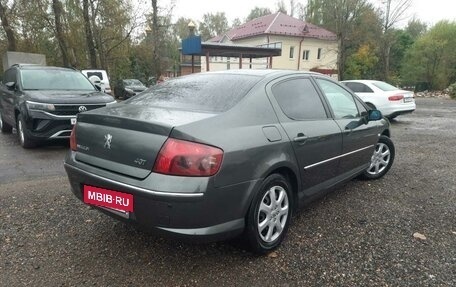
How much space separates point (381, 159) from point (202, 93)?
315cm

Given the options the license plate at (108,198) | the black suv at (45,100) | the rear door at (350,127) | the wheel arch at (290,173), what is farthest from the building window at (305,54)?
the license plate at (108,198)

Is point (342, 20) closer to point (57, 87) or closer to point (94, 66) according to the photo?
point (94, 66)

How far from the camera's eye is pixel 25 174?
5.15 metres

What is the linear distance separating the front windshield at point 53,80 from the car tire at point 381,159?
234 inches

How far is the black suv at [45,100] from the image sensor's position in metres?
6.23

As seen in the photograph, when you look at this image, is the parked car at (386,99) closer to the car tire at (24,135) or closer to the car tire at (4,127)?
the car tire at (24,135)

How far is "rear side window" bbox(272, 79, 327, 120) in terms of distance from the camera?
3170mm

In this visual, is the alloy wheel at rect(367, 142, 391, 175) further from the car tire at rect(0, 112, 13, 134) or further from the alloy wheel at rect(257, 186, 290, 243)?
the car tire at rect(0, 112, 13, 134)

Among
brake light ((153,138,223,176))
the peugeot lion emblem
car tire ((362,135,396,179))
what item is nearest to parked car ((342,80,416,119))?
car tire ((362,135,396,179))

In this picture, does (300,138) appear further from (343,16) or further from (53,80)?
(343,16)

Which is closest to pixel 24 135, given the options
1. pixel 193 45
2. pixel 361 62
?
pixel 193 45

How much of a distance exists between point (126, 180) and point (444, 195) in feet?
13.2

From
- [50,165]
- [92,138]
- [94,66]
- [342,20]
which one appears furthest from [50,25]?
[342,20]

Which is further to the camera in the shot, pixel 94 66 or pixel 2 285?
pixel 94 66
